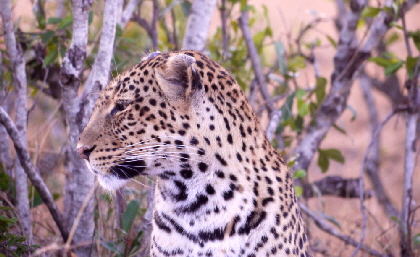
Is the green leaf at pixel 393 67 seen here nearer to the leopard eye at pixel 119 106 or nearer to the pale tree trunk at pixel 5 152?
the leopard eye at pixel 119 106

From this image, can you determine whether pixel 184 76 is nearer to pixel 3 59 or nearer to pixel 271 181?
pixel 271 181

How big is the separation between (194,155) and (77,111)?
132 centimetres

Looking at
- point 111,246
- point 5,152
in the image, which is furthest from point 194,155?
point 5,152

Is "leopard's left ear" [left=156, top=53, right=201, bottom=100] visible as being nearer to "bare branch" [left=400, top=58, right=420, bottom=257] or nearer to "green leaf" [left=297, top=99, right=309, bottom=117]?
"green leaf" [left=297, top=99, right=309, bottom=117]

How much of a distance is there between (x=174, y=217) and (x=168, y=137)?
1.57ft

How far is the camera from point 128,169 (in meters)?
3.15

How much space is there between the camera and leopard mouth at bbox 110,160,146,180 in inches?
121

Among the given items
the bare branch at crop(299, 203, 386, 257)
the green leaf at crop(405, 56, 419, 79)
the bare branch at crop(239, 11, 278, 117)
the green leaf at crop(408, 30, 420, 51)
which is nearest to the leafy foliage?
the bare branch at crop(299, 203, 386, 257)

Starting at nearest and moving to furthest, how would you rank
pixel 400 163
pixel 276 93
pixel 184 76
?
pixel 184 76, pixel 276 93, pixel 400 163

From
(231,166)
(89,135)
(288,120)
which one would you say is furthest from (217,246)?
(288,120)

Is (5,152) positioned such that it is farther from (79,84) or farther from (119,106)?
(119,106)

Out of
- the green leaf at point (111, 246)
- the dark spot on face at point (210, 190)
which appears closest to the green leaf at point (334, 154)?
the green leaf at point (111, 246)

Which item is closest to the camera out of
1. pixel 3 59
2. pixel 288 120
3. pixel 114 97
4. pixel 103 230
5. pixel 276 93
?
pixel 114 97

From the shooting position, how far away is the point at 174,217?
3.12 meters
